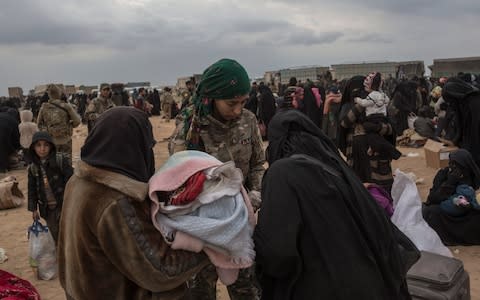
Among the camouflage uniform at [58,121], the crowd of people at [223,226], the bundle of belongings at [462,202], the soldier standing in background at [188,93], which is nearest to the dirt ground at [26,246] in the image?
the bundle of belongings at [462,202]

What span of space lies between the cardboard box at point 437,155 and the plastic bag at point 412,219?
362 centimetres

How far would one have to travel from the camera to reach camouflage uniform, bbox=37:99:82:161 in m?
7.11

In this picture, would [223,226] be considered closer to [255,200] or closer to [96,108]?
[255,200]

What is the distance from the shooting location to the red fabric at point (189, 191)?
1620 mm

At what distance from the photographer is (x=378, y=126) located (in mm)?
5039

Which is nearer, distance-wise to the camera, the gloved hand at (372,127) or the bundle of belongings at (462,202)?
the bundle of belongings at (462,202)

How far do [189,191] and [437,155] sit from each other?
282 inches

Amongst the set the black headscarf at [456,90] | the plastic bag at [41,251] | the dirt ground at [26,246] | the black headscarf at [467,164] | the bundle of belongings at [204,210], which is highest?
the black headscarf at [456,90]

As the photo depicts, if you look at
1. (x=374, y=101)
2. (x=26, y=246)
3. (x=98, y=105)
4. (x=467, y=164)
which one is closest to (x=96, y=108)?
(x=98, y=105)

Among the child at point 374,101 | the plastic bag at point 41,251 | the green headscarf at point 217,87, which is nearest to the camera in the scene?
the green headscarf at point 217,87

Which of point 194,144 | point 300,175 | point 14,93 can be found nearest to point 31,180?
point 194,144

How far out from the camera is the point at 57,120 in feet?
23.3

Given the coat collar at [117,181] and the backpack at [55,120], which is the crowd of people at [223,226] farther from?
the backpack at [55,120]

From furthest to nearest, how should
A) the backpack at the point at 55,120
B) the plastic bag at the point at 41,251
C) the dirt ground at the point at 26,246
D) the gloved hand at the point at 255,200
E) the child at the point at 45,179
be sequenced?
the backpack at the point at 55,120
the child at the point at 45,179
the plastic bag at the point at 41,251
the dirt ground at the point at 26,246
the gloved hand at the point at 255,200
